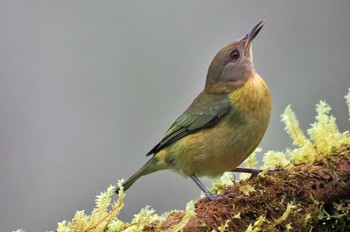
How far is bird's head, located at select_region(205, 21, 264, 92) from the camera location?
4.87 m

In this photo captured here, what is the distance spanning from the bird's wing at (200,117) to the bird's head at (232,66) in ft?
0.43

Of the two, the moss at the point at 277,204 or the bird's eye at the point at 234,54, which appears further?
the bird's eye at the point at 234,54

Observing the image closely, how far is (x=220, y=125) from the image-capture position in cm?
451

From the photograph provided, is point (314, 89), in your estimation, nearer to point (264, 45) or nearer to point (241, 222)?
point (264, 45)

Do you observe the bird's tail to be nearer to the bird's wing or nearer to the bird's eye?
the bird's wing

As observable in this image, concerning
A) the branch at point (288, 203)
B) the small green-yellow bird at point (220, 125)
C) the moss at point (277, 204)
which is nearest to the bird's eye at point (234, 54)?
the small green-yellow bird at point (220, 125)

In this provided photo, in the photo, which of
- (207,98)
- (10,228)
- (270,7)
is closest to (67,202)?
(10,228)

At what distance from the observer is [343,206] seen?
3.58m

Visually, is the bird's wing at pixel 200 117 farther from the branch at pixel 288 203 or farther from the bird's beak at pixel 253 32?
the branch at pixel 288 203

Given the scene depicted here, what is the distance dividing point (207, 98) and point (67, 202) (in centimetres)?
287

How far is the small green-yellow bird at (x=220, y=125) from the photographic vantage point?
4379 mm

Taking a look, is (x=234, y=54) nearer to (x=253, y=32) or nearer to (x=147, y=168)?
(x=253, y=32)

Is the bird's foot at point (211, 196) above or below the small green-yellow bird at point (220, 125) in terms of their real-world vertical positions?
below

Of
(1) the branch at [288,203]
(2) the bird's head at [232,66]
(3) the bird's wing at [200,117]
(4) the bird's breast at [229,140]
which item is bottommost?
(1) the branch at [288,203]
